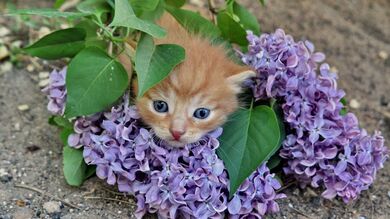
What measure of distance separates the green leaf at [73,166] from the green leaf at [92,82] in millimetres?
338

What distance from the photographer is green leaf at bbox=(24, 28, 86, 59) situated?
2.77 metres

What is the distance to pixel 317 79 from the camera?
9.24ft

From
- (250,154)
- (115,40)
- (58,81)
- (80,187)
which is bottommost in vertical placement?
(80,187)

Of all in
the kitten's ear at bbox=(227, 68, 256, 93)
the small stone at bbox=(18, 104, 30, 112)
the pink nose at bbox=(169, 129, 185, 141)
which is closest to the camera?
the pink nose at bbox=(169, 129, 185, 141)

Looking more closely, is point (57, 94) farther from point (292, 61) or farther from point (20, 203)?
point (292, 61)

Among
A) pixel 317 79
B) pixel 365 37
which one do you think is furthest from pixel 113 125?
pixel 365 37

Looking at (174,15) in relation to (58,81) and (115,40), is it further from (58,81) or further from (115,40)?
(58,81)

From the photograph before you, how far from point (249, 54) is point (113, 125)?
0.66 m

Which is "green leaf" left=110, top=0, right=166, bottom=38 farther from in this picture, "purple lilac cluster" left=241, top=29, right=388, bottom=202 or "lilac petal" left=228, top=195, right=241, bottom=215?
"lilac petal" left=228, top=195, right=241, bottom=215

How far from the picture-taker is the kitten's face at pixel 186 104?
8.27ft

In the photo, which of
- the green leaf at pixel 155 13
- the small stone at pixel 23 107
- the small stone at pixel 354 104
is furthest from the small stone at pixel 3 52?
the small stone at pixel 354 104

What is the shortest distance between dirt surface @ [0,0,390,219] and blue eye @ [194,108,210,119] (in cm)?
48

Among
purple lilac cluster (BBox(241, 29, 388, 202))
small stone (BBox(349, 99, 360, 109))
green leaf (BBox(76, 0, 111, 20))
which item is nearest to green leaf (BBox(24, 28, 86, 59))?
green leaf (BBox(76, 0, 111, 20))

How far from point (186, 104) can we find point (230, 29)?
0.55 m
